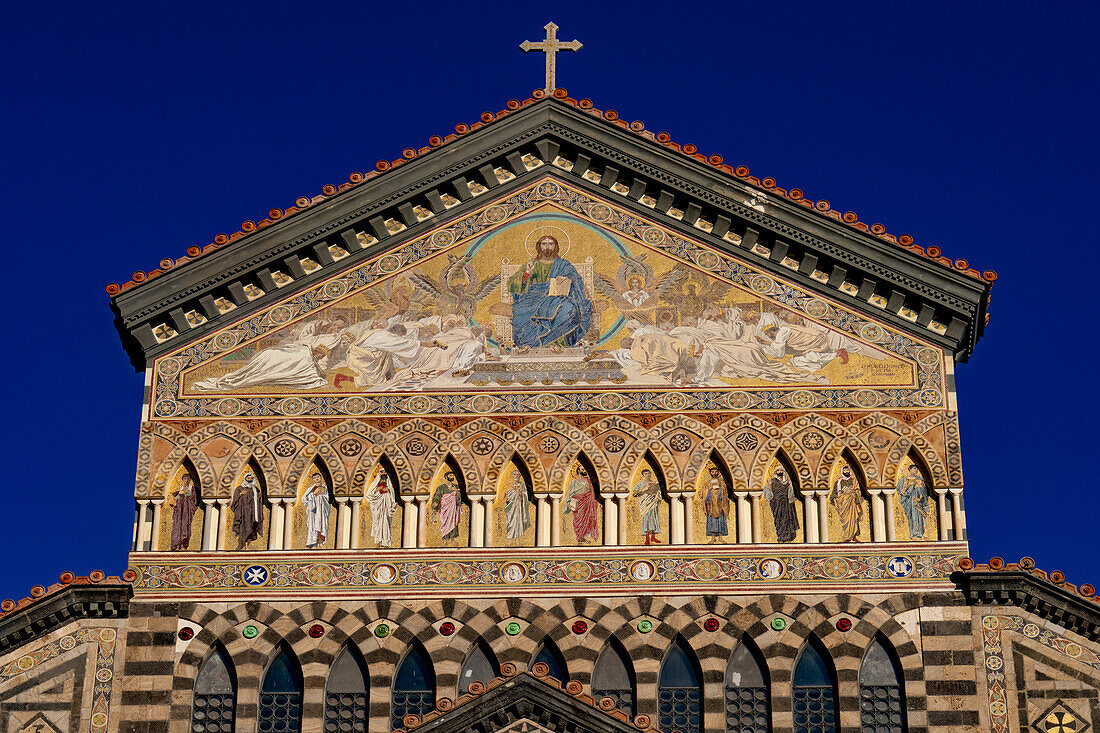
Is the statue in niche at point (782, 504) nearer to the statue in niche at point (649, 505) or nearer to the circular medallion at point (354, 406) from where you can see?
the statue in niche at point (649, 505)

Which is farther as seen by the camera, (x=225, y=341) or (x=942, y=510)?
(x=225, y=341)

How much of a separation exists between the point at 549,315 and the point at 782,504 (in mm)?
4437

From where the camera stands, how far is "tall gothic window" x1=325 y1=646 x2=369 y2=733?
29375 mm

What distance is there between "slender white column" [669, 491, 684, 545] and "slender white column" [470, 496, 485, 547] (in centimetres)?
262

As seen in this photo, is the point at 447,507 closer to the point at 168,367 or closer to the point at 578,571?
the point at 578,571

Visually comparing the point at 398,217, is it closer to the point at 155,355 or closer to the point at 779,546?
the point at 155,355

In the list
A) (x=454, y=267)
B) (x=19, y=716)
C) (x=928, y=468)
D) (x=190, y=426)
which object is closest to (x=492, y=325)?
(x=454, y=267)

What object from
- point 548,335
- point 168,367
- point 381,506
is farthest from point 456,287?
point 168,367

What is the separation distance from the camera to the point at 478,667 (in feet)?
97.4

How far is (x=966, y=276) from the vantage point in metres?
31.8

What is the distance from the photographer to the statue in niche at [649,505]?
3041 centimetres

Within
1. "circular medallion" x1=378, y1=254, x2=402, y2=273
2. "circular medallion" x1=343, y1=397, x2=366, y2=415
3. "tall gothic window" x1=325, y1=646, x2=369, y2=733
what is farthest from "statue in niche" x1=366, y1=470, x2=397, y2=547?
"circular medallion" x1=378, y1=254, x2=402, y2=273

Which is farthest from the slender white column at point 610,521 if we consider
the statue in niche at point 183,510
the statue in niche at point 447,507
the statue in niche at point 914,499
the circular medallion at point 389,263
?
the statue in niche at point 183,510

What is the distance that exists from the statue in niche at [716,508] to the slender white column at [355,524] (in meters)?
4.22
